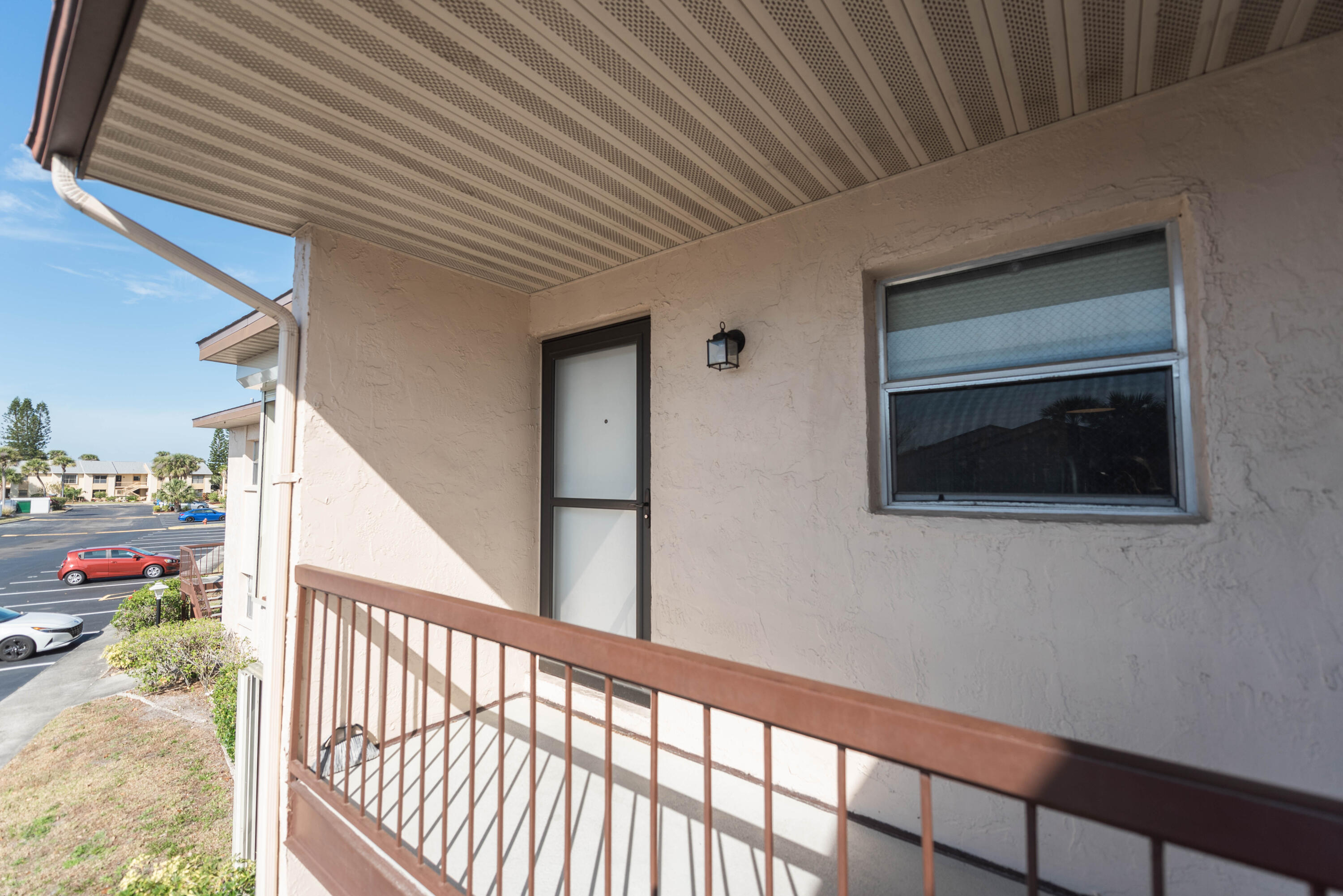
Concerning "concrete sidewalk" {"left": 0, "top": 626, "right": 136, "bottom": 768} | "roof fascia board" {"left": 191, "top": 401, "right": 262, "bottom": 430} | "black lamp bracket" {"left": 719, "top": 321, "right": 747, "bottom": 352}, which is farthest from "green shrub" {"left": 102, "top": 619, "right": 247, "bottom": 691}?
"black lamp bracket" {"left": 719, "top": 321, "right": 747, "bottom": 352}

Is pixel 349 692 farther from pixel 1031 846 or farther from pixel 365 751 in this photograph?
pixel 1031 846

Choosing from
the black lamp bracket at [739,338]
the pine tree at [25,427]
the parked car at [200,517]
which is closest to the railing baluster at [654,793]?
the black lamp bracket at [739,338]

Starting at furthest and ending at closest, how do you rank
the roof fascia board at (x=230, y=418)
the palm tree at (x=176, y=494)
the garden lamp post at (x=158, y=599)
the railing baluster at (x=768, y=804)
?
the palm tree at (x=176, y=494)
the garden lamp post at (x=158, y=599)
the roof fascia board at (x=230, y=418)
the railing baluster at (x=768, y=804)

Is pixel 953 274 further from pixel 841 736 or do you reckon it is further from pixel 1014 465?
pixel 841 736

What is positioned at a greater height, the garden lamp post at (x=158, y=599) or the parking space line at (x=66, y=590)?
the garden lamp post at (x=158, y=599)

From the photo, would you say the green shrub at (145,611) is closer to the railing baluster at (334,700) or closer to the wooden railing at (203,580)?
the wooden railing at (203,580)

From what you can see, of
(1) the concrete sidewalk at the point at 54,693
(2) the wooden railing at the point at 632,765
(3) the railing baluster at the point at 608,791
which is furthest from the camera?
(1) the concrete sidewalk at the point at 54,693

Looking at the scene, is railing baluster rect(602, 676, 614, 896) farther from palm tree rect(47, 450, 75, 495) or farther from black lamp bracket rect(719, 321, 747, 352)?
palm tree rect(47, 450, 75, 495)

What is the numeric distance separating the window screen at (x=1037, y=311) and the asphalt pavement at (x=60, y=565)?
1344 cm

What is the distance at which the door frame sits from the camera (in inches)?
116

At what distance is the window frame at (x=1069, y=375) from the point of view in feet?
5.63

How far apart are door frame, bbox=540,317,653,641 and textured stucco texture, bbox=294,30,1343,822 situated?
10 centimetres

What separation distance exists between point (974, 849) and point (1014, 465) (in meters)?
1.34

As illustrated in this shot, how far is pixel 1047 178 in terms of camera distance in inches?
74.7
